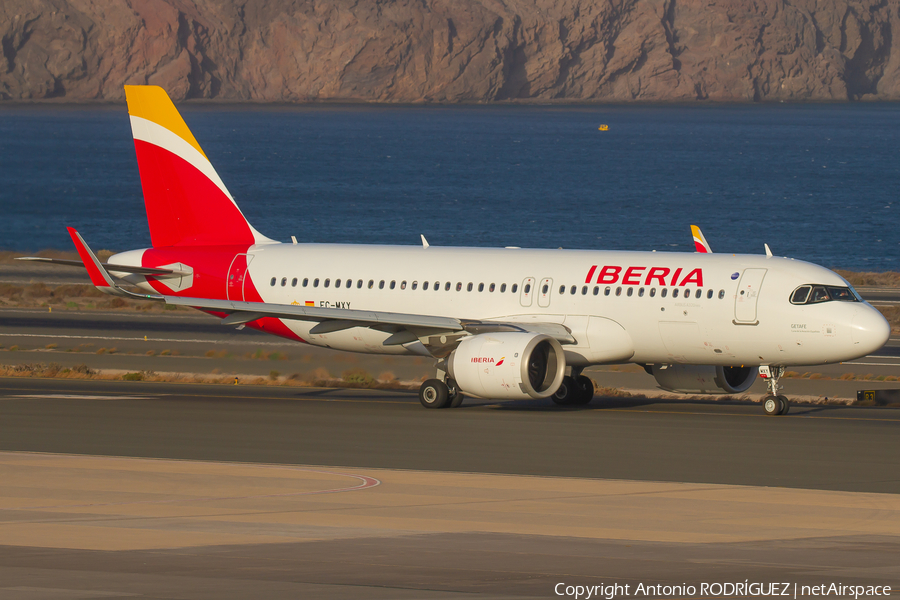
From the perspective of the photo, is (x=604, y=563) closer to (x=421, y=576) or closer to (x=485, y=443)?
(x=421, y=576)

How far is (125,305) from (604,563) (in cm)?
5529

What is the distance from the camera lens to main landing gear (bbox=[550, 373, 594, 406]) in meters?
37.3

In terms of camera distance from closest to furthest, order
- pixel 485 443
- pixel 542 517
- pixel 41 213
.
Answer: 1. pixel 542 517
2. pixel 485 443
3. pixel 41 213

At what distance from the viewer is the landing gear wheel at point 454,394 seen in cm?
3584

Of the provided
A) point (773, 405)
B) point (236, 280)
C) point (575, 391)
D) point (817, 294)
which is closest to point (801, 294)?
point (817, 294)

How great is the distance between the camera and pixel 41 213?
140750 millimetres

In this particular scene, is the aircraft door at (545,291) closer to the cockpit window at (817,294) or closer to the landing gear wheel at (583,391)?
the landing gear wheel at (583,391)

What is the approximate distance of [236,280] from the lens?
40.1m

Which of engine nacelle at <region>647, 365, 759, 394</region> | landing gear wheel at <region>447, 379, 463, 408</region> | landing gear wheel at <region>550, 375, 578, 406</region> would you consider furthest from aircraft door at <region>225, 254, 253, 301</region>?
engine nacelle at <region>647, 365, 759, 394</region>

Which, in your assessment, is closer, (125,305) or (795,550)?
(795,550)

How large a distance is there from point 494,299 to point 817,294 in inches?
329

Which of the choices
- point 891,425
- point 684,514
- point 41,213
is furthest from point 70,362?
point 41,213

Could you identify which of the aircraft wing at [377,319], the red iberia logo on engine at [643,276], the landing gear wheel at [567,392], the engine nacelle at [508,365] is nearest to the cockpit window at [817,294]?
the red iberia logo on engine at [643,276]

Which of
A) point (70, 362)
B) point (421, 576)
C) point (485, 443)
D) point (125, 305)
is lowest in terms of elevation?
point (421, 576)
